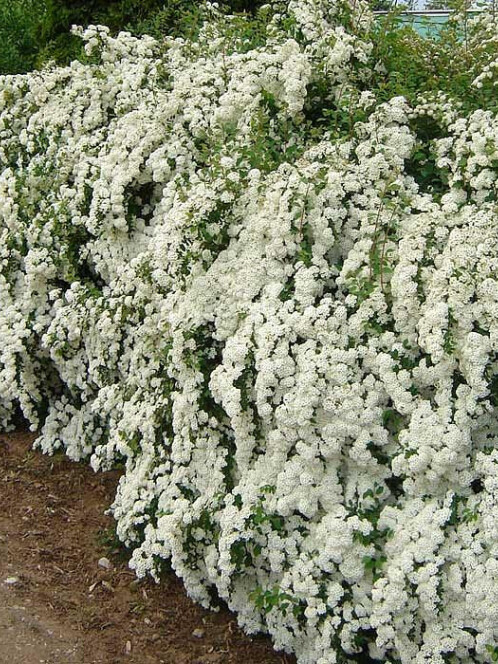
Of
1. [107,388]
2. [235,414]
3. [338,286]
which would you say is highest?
[338,286]

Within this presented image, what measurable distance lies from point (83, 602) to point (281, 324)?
1.69m

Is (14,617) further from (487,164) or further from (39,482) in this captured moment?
(487,164)

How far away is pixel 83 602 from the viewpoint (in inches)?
172

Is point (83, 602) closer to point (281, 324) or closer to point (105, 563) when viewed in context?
point (105, 563)

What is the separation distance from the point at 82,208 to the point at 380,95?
176cm

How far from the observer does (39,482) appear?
539cm

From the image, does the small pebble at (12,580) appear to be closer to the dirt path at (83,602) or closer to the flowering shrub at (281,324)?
the dirt path at (83,602)

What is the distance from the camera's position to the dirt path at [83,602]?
4020 millimetres

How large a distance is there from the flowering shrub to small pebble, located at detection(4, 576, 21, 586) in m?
0.55

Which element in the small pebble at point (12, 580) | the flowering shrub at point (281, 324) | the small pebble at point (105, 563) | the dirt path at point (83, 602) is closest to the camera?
the flowering shrub at point (281, 324)

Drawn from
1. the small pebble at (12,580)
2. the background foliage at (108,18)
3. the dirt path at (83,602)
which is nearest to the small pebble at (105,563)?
the dirt path at (83,602)

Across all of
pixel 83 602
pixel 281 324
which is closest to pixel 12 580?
pixel 83 602

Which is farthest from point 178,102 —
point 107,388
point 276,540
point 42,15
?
point 42,15

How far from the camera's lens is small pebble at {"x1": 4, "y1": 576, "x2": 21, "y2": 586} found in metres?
4.45
